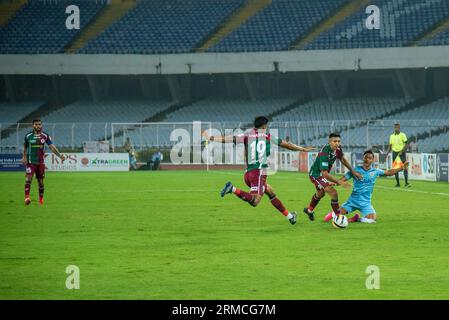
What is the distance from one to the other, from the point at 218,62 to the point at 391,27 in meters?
12.0

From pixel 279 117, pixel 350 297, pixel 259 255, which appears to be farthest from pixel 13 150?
pixel 350 297

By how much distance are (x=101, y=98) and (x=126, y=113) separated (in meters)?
4.53

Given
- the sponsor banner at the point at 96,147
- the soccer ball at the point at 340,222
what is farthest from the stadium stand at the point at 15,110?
the soccer ball at the point at 340,222

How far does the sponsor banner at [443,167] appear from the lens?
3980 centimetres

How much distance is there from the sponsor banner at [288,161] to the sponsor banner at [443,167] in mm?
15291

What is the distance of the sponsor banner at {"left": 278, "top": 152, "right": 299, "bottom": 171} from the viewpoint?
5565 cm

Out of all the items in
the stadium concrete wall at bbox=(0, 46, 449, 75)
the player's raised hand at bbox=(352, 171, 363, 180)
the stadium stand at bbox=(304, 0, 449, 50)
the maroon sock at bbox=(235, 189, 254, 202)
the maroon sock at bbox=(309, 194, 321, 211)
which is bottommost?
the maroon sock at bbox=(309, 194, 321, 211)

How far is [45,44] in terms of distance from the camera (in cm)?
7156

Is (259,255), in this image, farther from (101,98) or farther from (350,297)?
(101,98)

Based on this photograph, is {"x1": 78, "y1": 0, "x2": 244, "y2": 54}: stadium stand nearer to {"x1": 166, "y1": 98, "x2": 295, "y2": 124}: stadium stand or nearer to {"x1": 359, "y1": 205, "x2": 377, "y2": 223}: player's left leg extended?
{"x1": 166, "y1": 98, "x2": 295, "y2": 124}: stadium stand

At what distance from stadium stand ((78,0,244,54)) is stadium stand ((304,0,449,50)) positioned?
8515 millimetres

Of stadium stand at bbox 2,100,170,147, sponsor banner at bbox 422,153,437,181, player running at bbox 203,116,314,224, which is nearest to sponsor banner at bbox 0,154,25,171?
stadium stand at bbox 2,100,170,147

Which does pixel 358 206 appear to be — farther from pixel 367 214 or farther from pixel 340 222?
pixel 340 222

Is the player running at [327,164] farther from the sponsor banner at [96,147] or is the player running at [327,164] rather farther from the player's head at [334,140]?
the sponsor banner at [96,147]
